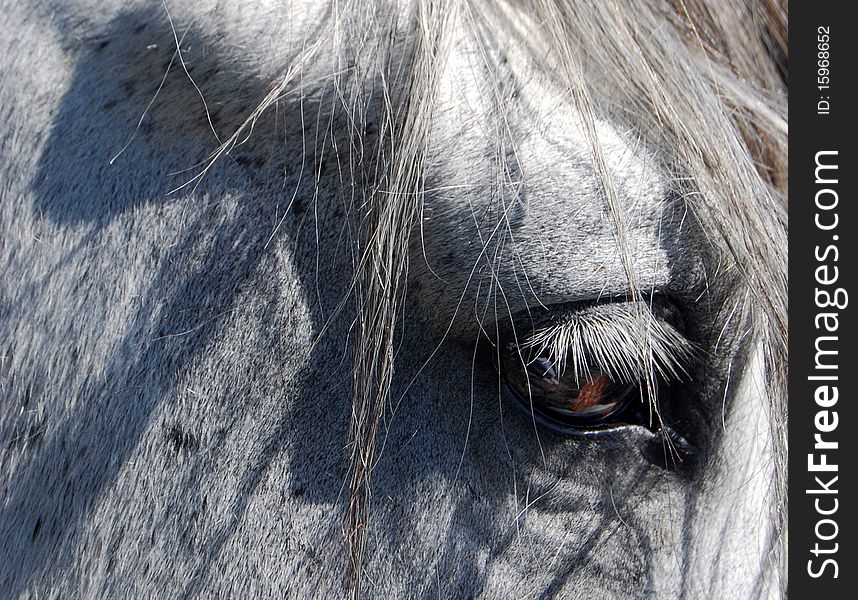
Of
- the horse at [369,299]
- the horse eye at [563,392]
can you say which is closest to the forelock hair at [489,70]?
the horse at [369,299]

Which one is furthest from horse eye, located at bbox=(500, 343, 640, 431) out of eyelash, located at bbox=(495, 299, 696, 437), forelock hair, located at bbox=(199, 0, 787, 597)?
forelock hair, located at bbox=(199, 0, 787, 597)

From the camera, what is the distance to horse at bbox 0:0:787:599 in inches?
30.4

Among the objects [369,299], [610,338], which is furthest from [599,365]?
[369,299]

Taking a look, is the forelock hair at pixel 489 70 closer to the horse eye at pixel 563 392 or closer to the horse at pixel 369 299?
the horse at pixel 369 299

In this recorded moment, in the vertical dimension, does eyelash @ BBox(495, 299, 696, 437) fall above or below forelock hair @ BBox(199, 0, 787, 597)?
below

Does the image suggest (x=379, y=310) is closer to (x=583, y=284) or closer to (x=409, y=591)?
(x=583, y=284)
